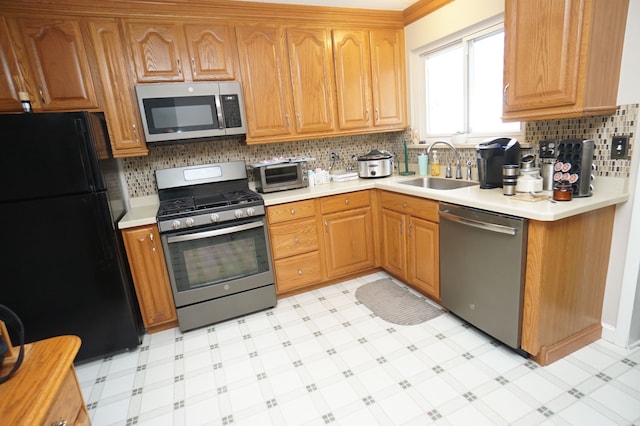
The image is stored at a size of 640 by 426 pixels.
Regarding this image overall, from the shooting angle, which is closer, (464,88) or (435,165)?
(464,88)

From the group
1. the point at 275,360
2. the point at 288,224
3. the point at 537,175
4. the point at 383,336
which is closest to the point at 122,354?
the point at 275,360

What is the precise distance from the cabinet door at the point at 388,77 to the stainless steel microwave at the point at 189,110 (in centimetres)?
132

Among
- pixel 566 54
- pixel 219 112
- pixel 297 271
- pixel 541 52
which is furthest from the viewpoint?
pixel 297 271

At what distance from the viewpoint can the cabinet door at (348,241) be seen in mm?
2889

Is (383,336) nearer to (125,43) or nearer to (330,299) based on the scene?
(330,299)

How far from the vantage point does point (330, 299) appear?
9.17 feet

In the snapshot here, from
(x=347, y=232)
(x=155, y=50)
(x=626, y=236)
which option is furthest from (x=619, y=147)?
(x=155, y=50)

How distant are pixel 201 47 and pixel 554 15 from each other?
2.27 m

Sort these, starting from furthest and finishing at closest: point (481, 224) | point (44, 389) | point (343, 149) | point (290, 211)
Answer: point (343, 149), point (290, 211), point (481, 224), point (44, 389)

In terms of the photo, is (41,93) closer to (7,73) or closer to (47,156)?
(7,73)

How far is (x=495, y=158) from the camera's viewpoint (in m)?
2.16

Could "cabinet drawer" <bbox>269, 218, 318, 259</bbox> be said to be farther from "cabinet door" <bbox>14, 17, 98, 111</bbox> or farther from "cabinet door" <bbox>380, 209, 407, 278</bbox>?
"cabinet door" <bbox>14, 17, 98, 111</bbox>

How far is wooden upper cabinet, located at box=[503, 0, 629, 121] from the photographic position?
1591mm

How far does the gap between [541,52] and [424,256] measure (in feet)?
4.81
